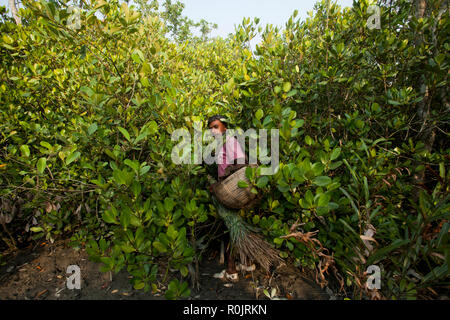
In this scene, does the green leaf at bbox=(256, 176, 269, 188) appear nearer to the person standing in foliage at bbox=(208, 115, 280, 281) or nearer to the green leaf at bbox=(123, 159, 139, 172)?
the person standing in foliage at bbox=(208, 115, 280, 281)

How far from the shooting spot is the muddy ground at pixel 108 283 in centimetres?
197

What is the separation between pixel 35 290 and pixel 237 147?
2596 mm

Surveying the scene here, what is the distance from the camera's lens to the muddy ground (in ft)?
6.46

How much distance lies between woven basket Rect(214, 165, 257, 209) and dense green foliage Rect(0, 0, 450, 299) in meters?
0.13

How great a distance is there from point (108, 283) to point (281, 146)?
2327mm

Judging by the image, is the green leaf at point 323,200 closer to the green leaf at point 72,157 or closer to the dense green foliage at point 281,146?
the dense green foliage at point 281,146

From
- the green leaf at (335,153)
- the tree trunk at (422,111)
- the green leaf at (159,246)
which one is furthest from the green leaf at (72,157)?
the tree trunk at (422,111)

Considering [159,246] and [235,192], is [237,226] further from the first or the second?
[159,246]

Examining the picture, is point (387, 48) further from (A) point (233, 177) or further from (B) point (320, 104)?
(A) point (233, 177)

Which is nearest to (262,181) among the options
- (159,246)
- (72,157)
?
(159,246)

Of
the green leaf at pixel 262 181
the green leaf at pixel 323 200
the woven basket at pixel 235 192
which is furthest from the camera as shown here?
the woven basket at pixel 235 192

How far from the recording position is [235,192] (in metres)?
1.62

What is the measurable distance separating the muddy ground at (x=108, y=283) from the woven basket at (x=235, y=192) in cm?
89

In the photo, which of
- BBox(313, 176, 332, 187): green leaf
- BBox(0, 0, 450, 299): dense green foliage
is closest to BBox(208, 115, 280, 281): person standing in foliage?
BBox(0, 0, 450, 299): dense green foliage
